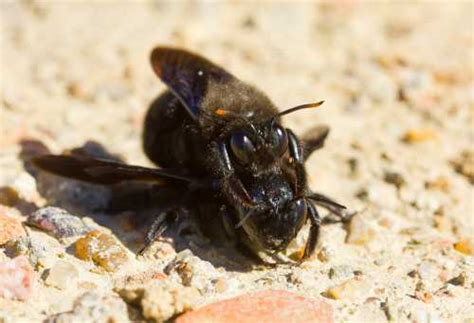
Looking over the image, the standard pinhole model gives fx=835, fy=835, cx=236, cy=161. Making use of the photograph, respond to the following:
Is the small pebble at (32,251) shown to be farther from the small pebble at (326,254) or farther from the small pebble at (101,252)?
the small pebble at (326,254)

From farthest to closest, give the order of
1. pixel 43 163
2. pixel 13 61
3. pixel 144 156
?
pixel 13 61, pixel 144 156, pixel 43 163

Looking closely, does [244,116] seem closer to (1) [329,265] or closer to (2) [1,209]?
(1) [329,265]

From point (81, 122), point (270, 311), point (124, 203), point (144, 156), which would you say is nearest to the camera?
point (270, 311)

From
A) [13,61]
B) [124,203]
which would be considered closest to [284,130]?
[124,203]

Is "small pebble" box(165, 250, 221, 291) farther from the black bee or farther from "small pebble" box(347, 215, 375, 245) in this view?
"small pebble" box(347, 215, 375, 245)

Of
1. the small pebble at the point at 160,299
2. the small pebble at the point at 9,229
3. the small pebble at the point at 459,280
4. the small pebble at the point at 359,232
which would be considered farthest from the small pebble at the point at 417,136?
the small pebble at the point at 9,229

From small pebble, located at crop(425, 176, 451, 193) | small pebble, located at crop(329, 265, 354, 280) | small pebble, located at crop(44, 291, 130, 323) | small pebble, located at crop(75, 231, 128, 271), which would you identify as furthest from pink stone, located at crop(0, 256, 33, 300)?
small pebble, located at crop(425, 176, 451, 193)
